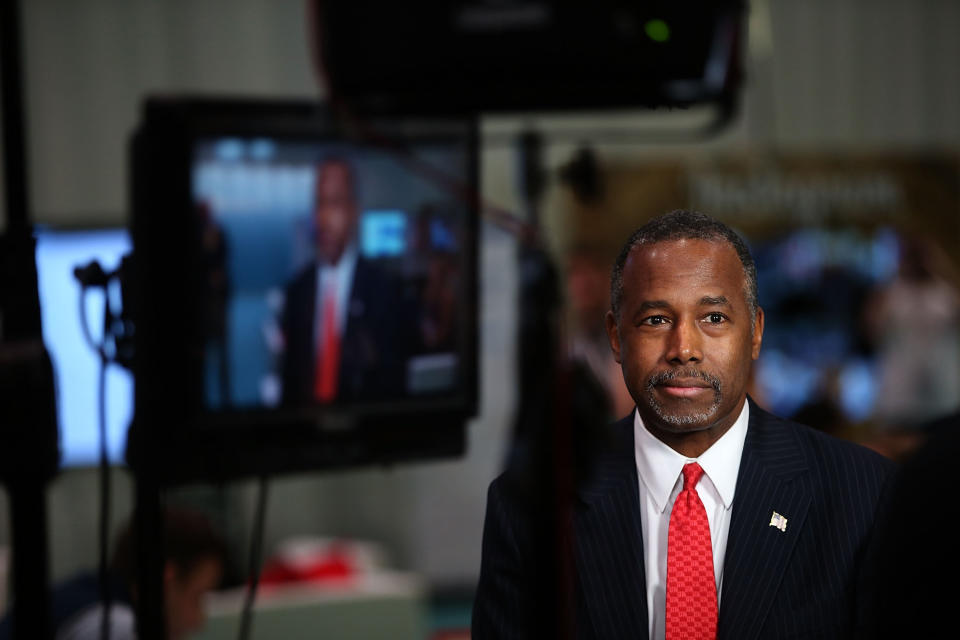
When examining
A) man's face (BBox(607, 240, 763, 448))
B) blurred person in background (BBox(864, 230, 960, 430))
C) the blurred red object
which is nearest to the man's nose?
man's face (BBox(607, 240, 763, 448))

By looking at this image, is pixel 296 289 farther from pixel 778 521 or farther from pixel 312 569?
pixel 312 569

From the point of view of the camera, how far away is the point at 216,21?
13.7 feet

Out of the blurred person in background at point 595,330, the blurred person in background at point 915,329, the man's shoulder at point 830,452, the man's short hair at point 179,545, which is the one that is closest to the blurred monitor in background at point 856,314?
the blurred person in background at point 915,329

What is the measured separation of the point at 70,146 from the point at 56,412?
381 centimetres

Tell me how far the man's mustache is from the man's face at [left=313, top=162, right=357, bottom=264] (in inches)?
17.2

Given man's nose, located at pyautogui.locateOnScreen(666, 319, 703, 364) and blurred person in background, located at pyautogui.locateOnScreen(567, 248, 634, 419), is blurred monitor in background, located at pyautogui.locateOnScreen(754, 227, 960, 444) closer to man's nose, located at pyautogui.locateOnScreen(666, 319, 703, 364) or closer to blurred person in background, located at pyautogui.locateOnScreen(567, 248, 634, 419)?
blurred person in background, located at pyautogui.locateOnScreen(567, 248, 634, 419)

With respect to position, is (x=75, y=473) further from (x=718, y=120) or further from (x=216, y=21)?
(x=718, y=120)

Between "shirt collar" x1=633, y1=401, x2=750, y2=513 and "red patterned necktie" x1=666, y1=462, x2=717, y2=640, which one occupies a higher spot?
"shirt collar" x1=633, y1=401, x2=750, y2=513

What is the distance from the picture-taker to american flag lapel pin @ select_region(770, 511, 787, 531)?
1.14 ft

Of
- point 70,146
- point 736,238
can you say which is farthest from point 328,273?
point 70,146

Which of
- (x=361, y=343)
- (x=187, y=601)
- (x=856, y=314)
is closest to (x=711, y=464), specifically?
(x=361, y=343)

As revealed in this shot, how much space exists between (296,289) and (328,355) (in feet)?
0.24

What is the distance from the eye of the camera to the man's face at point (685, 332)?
0.34m

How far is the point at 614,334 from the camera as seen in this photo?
36 centimetres
